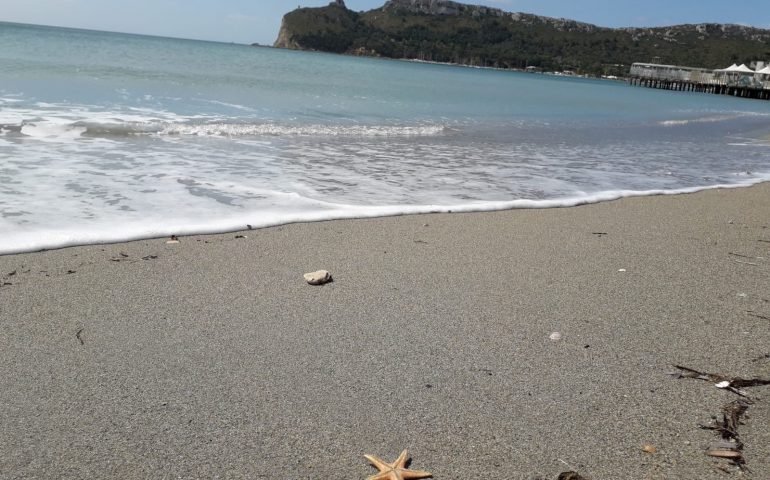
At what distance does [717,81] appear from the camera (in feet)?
240

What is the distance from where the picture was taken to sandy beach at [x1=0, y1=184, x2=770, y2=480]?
2.47 meters

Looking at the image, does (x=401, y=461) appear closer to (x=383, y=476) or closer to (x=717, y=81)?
(x=383, y=476)

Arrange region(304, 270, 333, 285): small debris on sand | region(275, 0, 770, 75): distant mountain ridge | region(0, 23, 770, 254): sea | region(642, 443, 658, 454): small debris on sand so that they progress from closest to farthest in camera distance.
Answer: region(642, 443, 658, 454): small debris on sand < region(304, 270, 333, 285): small debris on sand < region(0, 23, 770, 254): sea < region(275, 0, 770, 75): distant mountain ridge

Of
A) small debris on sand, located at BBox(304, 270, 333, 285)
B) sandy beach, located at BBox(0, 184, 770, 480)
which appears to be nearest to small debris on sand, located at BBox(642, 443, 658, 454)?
sandy beach, located at BBox(0, 184, 770, 480)

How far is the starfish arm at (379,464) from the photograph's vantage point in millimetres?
2238

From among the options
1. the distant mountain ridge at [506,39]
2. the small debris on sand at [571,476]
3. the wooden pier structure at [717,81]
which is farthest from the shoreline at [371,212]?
the distant mountain ridge at [506,39]

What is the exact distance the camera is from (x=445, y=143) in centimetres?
1284

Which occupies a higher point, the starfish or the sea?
the sea

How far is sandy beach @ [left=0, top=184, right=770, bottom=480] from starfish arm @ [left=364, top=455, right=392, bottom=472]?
0.06 metres

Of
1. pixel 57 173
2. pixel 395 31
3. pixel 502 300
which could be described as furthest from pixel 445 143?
pixel 395 31

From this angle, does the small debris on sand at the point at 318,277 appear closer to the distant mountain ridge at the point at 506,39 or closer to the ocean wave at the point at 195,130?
the ocean wave at the point at 195,130

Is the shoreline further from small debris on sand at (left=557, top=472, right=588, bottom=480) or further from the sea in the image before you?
small debris on sand at (left=557, top=472, right=588, bottom=480)

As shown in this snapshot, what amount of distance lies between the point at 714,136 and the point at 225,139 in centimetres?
1566

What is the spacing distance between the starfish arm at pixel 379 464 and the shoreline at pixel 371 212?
3215mm
